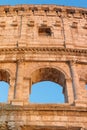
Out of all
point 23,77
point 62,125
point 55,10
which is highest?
point 55,10

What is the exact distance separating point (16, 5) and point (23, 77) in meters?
8.33

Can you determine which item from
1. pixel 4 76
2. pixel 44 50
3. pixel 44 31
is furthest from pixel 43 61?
pixel 44 31

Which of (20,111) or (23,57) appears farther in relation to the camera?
(23,57)

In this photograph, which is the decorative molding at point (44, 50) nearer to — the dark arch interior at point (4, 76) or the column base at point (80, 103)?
the dark arch interior at point (4, 76)

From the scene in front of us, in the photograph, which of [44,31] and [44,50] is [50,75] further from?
[44,31]

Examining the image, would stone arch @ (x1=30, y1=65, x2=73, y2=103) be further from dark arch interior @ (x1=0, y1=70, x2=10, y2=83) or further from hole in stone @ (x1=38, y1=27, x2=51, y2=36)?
hole in stone @ (x1=38, y1=27, x2=51, y2=36)

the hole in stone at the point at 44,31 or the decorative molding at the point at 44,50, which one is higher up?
the hole in stone at the point at 44,31

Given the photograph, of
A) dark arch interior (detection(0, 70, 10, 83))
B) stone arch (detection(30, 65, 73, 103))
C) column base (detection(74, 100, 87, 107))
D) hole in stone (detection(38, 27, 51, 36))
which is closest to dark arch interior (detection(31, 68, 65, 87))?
stone arch (detection(30, 65, 73, 103))

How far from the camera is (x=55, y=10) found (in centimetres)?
2312

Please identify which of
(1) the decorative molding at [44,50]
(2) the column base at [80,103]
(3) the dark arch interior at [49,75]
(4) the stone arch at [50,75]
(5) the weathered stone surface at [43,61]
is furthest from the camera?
(1) the decorative molding at [44,50]

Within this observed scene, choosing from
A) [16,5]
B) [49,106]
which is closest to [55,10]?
[16,5]

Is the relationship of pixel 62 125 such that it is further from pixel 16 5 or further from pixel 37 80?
pixel 16 5

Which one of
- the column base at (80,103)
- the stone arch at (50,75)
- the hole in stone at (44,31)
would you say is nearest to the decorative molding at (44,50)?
the stone arch at (50,75)

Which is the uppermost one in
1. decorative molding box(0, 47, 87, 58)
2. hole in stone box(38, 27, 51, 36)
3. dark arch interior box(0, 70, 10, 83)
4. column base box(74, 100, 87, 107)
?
hole in stone box(38, 27, 51, 36)
